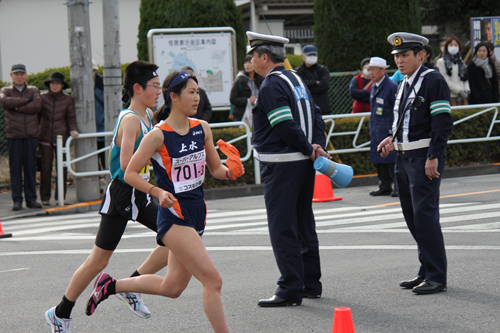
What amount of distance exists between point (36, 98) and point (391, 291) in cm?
765

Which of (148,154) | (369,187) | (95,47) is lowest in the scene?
(369,187)

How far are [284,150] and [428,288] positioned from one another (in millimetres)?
1596

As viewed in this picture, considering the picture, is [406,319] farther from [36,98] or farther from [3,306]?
[36,98]

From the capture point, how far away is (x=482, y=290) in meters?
5.73

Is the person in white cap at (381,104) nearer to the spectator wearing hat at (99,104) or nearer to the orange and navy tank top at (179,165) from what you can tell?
the spectator wearing hat at (99,104)

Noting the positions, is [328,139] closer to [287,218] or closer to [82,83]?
[82,83]

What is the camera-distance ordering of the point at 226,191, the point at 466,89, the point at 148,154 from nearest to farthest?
1. the point at 148,154
2. the point at 226,191
3. the point at 466,89

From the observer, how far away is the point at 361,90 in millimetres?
13328

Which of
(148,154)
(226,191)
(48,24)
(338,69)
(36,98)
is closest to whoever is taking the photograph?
(148,154)

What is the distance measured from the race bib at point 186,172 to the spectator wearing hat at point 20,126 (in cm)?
772

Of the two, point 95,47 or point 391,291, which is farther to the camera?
point 95,47

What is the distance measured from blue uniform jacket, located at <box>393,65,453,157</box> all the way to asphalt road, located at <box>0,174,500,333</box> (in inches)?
46.3

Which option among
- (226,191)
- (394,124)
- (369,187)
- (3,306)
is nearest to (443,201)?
(369,187)

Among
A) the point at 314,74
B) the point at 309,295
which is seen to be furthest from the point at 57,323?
the point at 314,74
